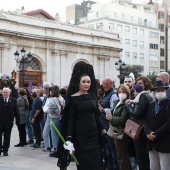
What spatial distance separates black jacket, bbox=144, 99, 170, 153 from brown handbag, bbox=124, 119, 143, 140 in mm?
267

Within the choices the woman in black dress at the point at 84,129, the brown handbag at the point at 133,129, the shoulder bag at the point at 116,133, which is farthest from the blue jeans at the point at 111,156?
the woman in black dress at the point at 84,129

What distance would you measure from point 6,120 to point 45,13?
32.2m

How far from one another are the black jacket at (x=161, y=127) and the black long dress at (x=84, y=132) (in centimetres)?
100

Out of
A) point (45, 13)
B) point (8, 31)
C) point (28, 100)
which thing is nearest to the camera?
point (28, 100)

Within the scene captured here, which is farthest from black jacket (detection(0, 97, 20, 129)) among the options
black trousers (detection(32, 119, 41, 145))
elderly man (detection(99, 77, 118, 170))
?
elderly man (detection(99, 77, 118, 170))

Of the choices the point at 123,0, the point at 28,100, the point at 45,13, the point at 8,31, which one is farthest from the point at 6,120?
the point at 123,0

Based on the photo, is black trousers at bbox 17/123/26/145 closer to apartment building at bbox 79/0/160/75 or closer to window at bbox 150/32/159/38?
apartment building at bbox 79/0/160/75

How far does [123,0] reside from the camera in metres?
70.8

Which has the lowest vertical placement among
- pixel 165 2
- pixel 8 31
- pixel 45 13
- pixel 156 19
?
pixel 8 31

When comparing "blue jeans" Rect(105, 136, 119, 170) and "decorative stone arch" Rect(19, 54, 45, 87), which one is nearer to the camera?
"blue jeans" Rect(105, 136, 119, 170)

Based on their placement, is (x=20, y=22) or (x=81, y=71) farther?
(x=20, y=22)

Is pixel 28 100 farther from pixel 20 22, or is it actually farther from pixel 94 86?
pixel 20 22

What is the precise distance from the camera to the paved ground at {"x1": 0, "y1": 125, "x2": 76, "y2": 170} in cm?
761

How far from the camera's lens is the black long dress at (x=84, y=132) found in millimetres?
5141
